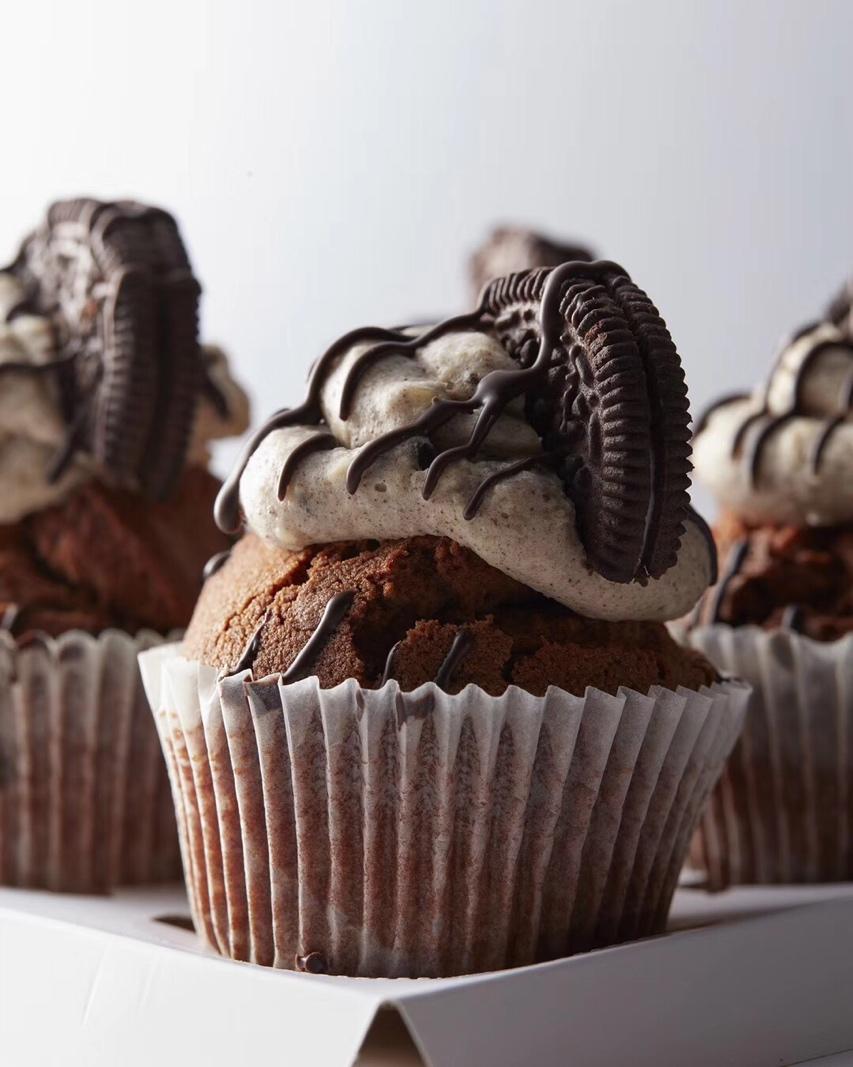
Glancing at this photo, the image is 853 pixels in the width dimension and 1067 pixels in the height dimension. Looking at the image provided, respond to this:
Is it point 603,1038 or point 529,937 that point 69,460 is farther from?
point 603,1038

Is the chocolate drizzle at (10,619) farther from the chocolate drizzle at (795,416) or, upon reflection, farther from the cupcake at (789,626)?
the chocolate drizzle at (795,416)

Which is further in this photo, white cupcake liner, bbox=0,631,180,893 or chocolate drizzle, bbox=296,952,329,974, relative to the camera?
white cupcake liner, bbox=0,631,180,893

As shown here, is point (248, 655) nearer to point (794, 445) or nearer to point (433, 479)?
point (433, 479)

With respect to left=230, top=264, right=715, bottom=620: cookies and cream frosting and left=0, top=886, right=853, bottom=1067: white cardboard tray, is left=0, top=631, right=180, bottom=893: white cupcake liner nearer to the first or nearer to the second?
left=0, top=886, right=853, bottom=1067: white cardboard tray

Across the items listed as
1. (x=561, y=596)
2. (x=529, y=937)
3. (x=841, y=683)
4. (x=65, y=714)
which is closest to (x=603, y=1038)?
(x=529, y=937)

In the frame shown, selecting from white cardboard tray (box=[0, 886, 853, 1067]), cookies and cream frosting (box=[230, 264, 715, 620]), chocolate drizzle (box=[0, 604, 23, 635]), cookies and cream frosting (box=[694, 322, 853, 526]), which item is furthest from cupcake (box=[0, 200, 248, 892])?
cookies and cream frosting (box=[694, 322, 853, 526])

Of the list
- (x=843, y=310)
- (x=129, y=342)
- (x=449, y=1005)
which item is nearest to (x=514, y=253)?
(x=843, y=310)
